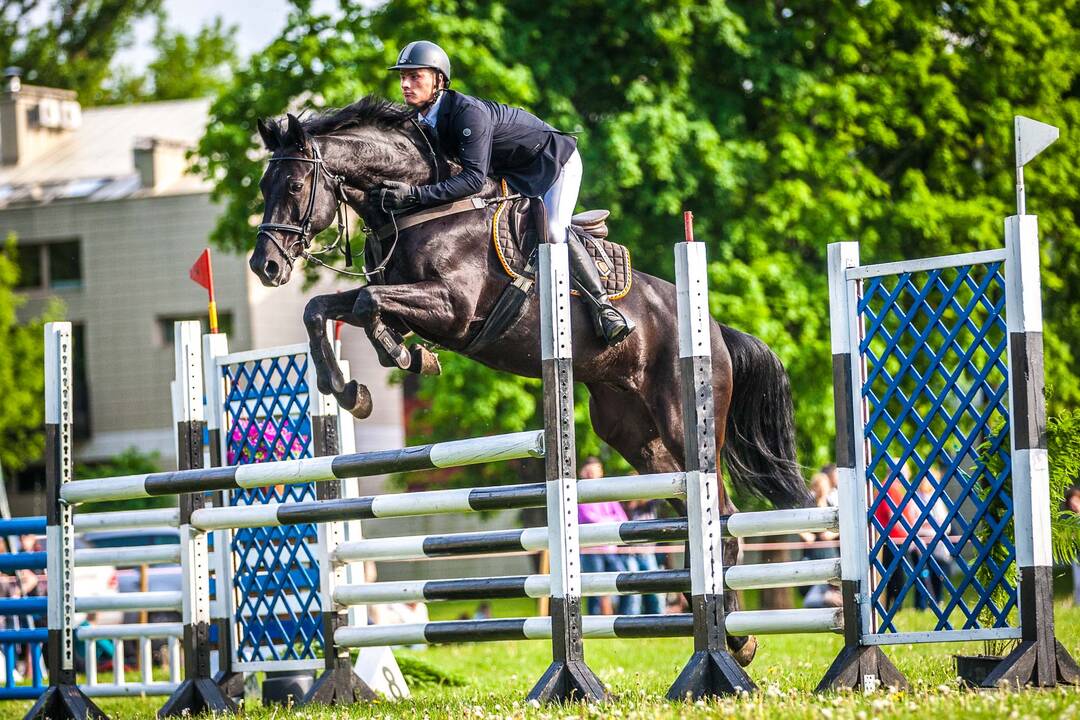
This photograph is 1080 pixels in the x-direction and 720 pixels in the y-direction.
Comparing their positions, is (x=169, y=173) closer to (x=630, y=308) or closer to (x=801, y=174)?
(x=801, y=174)

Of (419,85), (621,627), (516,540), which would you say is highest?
(419,85)

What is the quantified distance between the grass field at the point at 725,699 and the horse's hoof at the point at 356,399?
124 cm

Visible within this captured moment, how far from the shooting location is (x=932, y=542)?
5078mm

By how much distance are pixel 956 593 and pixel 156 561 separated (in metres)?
4.11

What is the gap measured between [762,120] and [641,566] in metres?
7.64

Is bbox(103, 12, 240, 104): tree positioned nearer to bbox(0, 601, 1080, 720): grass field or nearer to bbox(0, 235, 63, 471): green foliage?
bbox(0, 235, 63, 471): green foliage

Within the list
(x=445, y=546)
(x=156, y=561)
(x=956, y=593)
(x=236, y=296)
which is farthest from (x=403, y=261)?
(x=236, y=296)

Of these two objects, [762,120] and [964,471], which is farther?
[762,120]

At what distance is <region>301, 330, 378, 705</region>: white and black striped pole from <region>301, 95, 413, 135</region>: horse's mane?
1.11m

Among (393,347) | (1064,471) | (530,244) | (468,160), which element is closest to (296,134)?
(468,160)

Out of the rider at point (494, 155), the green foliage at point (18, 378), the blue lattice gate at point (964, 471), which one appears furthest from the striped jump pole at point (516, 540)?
the green foliage at point (18, 378)

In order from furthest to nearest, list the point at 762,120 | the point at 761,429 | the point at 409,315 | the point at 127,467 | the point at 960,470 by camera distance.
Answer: the point at 127,467
the point at 762,120
the point at 761,429
the point at 409,315
the point at 960,470

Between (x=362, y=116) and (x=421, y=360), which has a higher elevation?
(x=362, y=116)

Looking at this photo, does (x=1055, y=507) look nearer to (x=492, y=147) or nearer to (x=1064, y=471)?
(x=1064, y=471)
